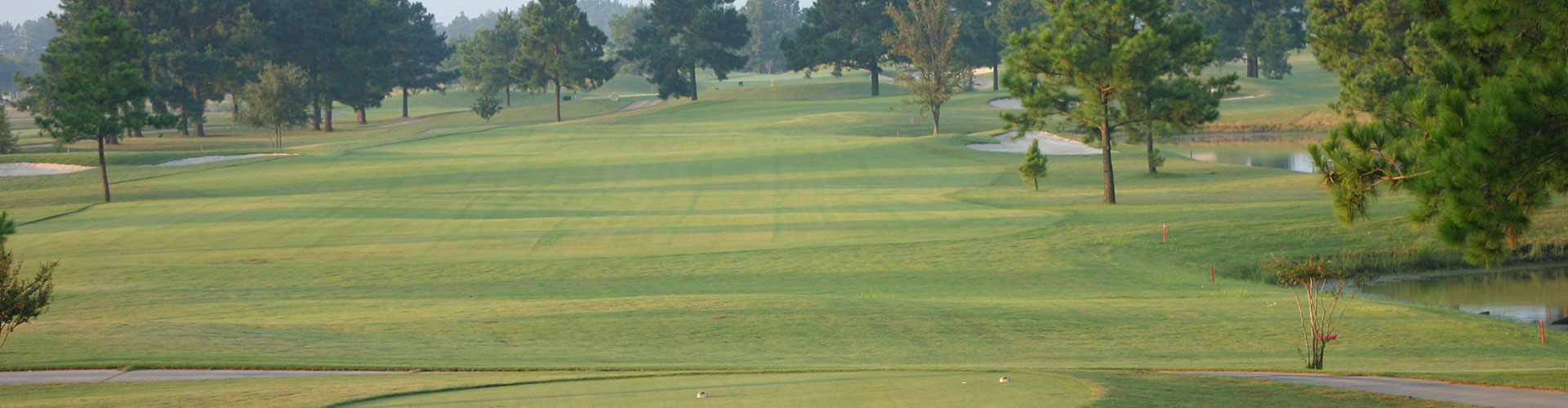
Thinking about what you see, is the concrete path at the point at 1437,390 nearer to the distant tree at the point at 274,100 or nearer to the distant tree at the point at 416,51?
the distant tree at the point at 274,100

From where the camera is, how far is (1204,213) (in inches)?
1321

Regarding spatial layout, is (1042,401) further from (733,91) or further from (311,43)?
(733,91)

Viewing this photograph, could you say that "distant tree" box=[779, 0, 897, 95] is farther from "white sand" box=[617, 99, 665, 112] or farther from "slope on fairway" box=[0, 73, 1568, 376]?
"slope on fairway" box=[0, 73, 1568, 376]

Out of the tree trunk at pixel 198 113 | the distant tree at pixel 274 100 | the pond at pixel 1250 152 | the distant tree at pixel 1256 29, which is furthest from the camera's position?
the distant tree at pixel 1256 29

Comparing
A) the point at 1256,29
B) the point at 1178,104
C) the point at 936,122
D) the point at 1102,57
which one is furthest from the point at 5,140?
the point at 1256,29

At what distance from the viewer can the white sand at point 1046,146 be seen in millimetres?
61719

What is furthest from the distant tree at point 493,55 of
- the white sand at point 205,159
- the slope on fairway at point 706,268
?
the slope on fairway at point 706,268

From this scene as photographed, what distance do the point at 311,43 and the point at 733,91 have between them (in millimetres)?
38559

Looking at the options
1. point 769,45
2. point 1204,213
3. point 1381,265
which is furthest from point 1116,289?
point 769,45

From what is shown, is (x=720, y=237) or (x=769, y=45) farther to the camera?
(x=769, y=45)

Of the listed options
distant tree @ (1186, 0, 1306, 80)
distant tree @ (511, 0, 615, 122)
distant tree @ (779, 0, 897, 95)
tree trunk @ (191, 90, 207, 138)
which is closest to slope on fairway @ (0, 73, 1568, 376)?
tree trunk @ (191, 90, 207, 138)

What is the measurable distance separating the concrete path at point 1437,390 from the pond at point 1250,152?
150 feet

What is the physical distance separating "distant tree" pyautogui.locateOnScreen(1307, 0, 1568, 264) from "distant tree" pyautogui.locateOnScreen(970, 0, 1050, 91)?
93.2 metres

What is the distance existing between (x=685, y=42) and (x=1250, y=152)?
5573cm
